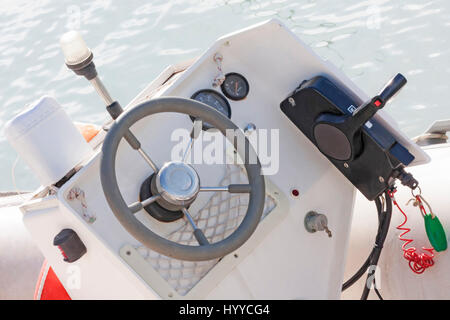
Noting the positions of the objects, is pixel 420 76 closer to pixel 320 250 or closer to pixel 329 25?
pixel 329 25

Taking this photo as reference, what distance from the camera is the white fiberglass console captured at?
1587 millimetres

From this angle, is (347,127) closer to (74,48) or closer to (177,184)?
(177,184)

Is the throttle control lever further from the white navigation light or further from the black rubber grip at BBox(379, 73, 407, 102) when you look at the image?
the white navigation light

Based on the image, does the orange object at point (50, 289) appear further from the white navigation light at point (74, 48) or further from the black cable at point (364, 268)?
the black cable at point (364, 268)

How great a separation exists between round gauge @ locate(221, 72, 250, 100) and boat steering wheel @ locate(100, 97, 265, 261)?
1.23 ft

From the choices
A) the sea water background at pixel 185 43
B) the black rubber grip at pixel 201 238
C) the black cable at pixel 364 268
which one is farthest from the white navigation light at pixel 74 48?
the sea water background at pixel 185 43

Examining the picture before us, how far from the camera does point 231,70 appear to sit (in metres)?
1.87

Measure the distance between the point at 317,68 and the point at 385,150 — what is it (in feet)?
1.09

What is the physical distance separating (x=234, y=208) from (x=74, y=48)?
65 centimetres

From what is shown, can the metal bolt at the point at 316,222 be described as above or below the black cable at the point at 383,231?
above

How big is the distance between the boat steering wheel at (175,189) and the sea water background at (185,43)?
2.54 meters

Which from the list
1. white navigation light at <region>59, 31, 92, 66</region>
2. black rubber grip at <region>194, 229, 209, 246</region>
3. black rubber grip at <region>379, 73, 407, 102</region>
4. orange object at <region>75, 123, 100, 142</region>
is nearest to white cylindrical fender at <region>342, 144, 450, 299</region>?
black rubber grip at <region>379, 73, 407, 102</region>

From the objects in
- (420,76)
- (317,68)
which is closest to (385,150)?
Result: (317,68)

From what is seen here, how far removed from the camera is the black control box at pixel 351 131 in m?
1.63
